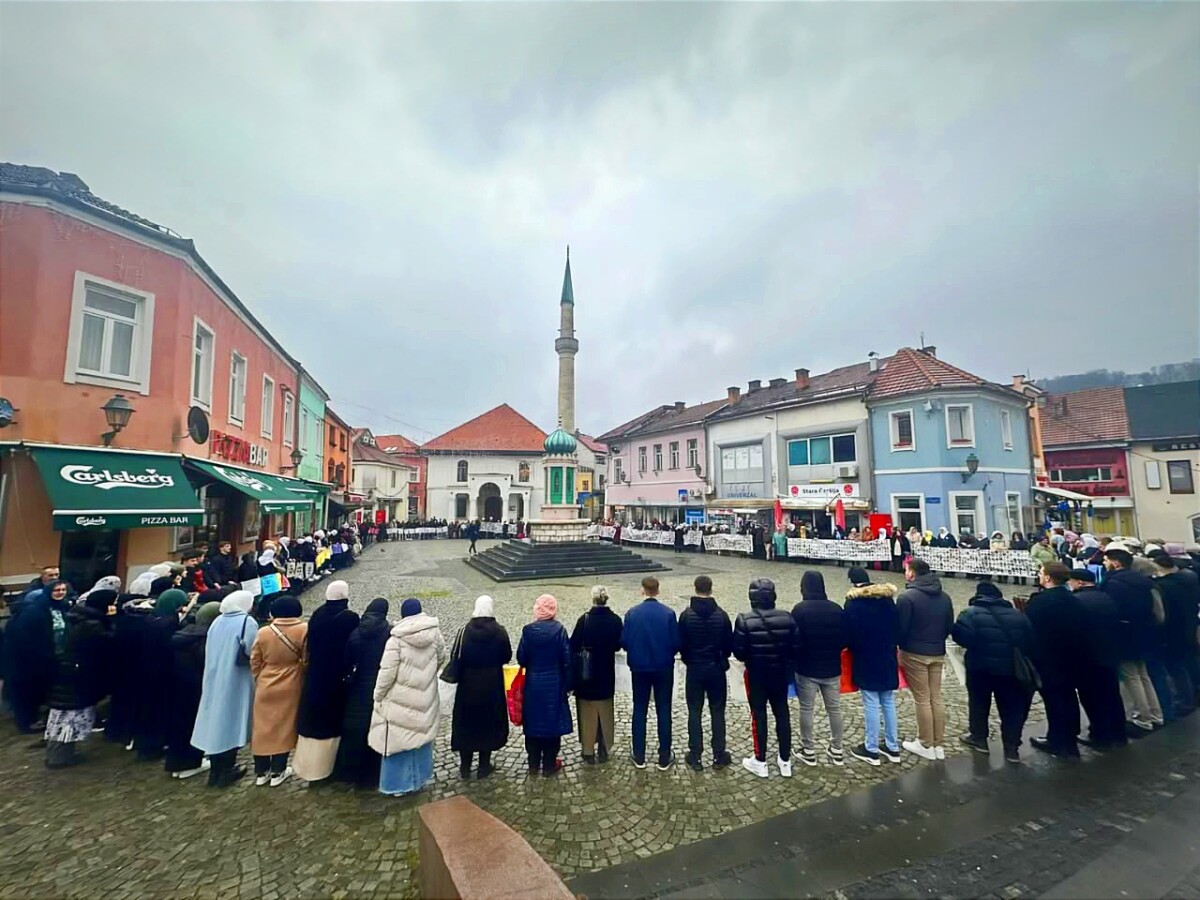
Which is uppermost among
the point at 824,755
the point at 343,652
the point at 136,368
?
the point at 136,368

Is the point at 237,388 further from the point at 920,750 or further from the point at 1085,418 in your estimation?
the point at 1085,418

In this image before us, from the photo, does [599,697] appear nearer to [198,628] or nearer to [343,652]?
[343,652]

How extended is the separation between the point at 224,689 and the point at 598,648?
3281 millimetres

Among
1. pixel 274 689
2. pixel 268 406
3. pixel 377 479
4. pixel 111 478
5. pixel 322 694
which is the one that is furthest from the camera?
pixel 377 479

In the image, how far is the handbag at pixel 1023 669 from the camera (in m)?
4.47

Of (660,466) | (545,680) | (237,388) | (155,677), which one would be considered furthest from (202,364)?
(660,466)

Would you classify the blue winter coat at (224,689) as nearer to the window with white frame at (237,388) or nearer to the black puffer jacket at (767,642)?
the black puffer jacket at (767,642)

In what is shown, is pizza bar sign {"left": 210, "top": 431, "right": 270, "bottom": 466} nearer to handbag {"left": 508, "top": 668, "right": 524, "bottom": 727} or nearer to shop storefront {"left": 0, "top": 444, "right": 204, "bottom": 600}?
shop storefront {"left": 0, "top": 444, "right": 204, "bottom": 600}

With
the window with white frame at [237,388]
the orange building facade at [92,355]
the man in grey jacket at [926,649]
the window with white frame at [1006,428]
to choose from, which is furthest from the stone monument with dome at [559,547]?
the window with white frame at [1006,428]

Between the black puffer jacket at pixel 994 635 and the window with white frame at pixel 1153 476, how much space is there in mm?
32615

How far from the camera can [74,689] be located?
4598 mm

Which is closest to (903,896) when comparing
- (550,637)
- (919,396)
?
(550,637)

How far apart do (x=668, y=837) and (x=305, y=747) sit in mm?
3060

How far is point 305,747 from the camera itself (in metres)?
4.24
